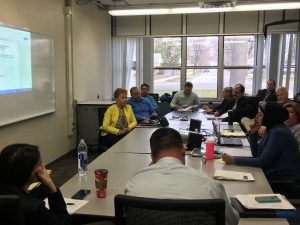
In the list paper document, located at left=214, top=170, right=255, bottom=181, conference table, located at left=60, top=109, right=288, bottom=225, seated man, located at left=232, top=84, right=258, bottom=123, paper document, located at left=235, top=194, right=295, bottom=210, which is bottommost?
conference table, located at left=60, top=109, right=288, bottom=225

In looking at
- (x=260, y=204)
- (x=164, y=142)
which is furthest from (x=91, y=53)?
(x=260, y=204)

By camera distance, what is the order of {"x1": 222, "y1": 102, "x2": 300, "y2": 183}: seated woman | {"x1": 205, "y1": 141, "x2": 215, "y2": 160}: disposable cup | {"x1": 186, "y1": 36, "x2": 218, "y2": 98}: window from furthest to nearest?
{"x1": 186, "y1": 36, "x2": 218, "y2": 98}: window, {"x1": 205, "y1": 141, "x2": 215, "y2": 160}: disposable cup, {"x1": 222, "y1": 102, "x2": 300, "y2": 183}: seated woman

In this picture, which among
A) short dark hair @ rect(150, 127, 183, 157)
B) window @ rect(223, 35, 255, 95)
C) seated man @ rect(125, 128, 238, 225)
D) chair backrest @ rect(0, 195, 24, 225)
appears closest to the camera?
chair backrest @ rect(0, 195, 24, 225)

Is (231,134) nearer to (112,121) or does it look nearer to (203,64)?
(112,121)

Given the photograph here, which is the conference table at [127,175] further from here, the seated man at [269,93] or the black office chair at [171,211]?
the seated man at [269,93]

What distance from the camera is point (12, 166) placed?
142cm

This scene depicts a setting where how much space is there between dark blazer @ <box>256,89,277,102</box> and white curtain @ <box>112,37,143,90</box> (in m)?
2.72

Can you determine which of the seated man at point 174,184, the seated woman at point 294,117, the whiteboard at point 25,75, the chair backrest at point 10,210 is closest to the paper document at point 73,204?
the seated man at point 174,184

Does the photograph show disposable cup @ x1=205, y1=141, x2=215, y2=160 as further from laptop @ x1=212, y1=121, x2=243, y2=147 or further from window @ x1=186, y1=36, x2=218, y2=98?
window @ x1=186, y1=36, x2=218, y2=98

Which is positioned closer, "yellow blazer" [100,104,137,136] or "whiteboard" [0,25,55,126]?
"whiteboard" [0,25,55,126]

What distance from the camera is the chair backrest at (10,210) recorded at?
1.09 metres

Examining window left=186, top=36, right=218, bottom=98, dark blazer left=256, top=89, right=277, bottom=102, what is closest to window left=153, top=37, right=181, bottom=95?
window left=186, top=36, right=218, bottom=98

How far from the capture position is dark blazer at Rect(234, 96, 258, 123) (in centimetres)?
539

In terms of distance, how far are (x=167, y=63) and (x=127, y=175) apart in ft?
18.7
